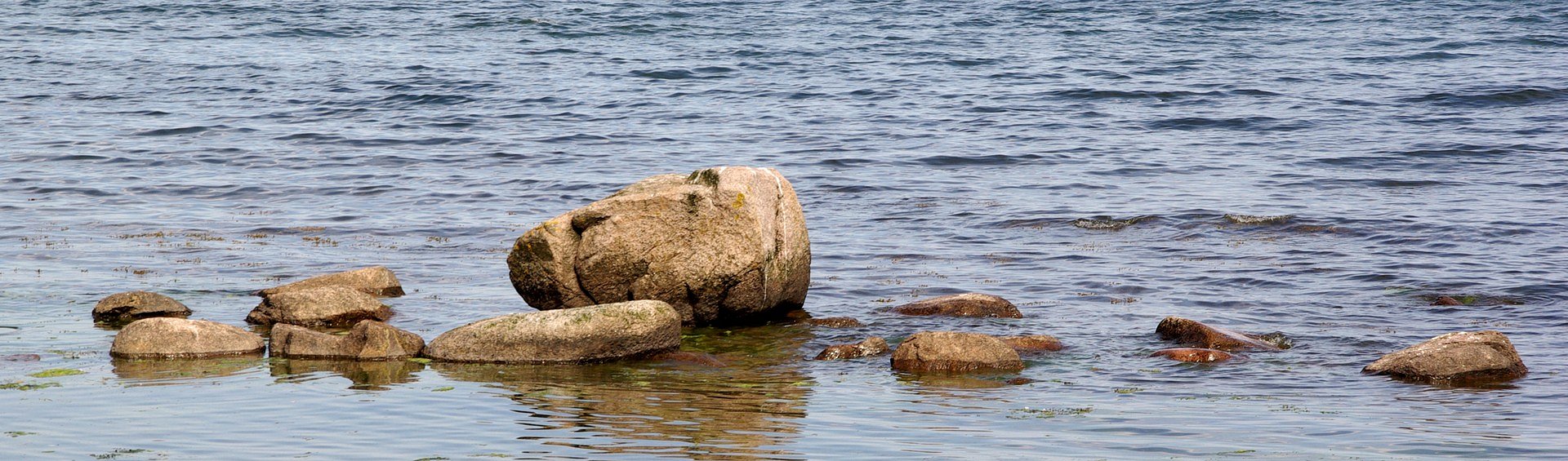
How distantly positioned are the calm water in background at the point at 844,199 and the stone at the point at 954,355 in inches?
12.9

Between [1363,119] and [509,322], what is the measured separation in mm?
22128

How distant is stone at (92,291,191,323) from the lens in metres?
13.8

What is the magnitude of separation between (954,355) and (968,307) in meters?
2.66

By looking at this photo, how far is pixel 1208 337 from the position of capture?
12859 millimetres

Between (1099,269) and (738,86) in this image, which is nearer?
(1099,269)

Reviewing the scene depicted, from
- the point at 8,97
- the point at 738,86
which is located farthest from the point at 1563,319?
the point at 8,97

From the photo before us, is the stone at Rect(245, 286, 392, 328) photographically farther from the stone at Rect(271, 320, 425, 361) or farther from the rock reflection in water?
the rock reflection in water

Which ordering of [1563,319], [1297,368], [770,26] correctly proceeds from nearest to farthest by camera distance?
[1297,368], [1563,319], [770,26]

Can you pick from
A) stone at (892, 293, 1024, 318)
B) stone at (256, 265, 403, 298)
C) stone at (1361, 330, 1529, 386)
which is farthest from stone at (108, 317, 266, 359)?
stone at (1361, 330, 1529, 386)

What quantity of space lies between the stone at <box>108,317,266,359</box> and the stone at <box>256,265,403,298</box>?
267 cm

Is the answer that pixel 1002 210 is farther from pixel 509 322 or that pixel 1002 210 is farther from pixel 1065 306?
pixel 509 322

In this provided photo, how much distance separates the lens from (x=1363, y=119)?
29750 millimetres

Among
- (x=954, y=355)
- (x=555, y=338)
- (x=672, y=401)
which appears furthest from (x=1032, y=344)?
(x=555, y=338)

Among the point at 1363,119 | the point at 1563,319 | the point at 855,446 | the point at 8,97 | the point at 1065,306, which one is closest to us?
the point at 855,446
